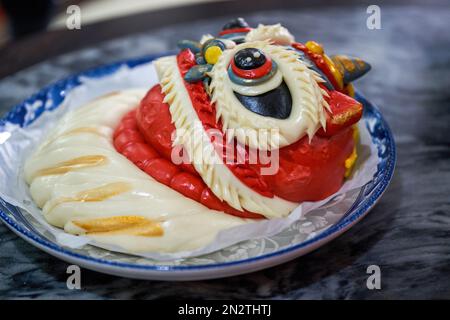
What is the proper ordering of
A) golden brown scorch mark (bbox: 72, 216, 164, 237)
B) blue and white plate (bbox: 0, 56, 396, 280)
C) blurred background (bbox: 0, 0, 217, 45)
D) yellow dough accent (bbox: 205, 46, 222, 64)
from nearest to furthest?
1. blue and white plate (bbox: 0, 56, 396, 280)
2. golden brown scorch mark (bbox: 72, 216, 164, 237)
3. yellow dough accent (bbox: 205, 46, 222, 64)
4. blurred background (bbox: 0, 0, 217, 45)

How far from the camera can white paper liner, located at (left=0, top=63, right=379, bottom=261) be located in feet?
4.80

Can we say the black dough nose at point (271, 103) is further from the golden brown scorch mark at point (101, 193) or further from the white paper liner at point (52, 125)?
the golden brown scorch mark at point (101, 193)

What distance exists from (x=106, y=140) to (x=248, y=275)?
588 mm

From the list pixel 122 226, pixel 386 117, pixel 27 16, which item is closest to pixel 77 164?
pixel 122 226

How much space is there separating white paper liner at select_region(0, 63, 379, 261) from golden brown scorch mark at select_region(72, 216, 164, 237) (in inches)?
1.4

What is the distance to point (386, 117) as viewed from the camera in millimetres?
2248

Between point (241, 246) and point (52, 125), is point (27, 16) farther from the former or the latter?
point (241, 246)

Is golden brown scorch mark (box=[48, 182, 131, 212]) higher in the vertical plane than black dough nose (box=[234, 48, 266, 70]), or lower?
lower

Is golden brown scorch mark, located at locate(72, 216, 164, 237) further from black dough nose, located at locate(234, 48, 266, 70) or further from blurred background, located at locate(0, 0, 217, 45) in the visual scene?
blurred background, located at locate(0, 0, 217, 45)

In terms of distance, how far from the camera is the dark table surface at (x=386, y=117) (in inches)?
57.9

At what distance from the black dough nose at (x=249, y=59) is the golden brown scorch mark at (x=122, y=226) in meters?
0.46

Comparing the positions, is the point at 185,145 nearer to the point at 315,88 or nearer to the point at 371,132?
the point at 315,88

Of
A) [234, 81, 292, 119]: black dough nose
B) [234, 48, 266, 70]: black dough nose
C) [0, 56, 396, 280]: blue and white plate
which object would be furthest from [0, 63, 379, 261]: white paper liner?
[234, 48, 266, 70]: black dough nose

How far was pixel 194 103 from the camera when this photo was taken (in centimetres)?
156
